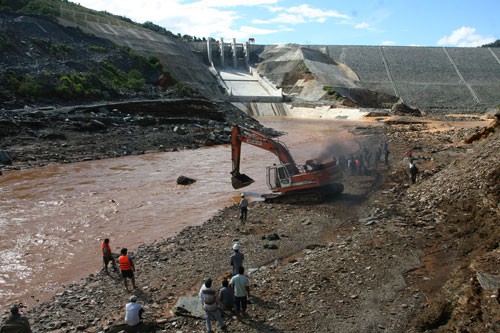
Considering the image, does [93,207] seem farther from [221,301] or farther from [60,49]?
[60,49]

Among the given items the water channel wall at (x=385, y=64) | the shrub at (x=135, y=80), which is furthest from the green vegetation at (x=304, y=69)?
the shrub at (x=135, y=80)

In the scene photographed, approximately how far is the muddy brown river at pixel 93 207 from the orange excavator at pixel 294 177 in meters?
3.22

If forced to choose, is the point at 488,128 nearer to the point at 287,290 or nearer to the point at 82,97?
the point at 287,290

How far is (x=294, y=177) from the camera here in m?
18.6

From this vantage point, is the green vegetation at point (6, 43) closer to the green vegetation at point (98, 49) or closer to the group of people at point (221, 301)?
the green vegetation at point (98, 49)

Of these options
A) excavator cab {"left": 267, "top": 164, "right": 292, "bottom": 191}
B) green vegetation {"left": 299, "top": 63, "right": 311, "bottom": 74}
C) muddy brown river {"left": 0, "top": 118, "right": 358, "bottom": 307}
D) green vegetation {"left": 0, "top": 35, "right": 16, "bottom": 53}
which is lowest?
muddy brown river {"left": 0, "top": 118, "right": 358, "bottom": 307}

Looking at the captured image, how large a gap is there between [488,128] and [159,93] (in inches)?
1498

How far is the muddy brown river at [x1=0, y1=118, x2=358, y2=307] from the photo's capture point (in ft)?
47.2

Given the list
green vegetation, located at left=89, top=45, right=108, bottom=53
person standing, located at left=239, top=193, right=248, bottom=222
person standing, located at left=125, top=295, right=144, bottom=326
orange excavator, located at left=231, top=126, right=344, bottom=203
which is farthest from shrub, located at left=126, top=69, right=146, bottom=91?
person standing, located at left=125, top=295, right=144, bottom=326

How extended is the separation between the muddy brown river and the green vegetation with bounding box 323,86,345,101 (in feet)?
123

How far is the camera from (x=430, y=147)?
29.9 m

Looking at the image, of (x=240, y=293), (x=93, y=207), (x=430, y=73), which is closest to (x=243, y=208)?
(x=240, y=293)

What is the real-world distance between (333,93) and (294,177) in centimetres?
5491

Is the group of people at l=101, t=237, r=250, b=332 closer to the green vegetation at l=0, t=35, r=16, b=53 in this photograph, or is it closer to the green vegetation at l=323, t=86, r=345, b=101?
the green vegetation at l=0, t=35, r=16, b=53
